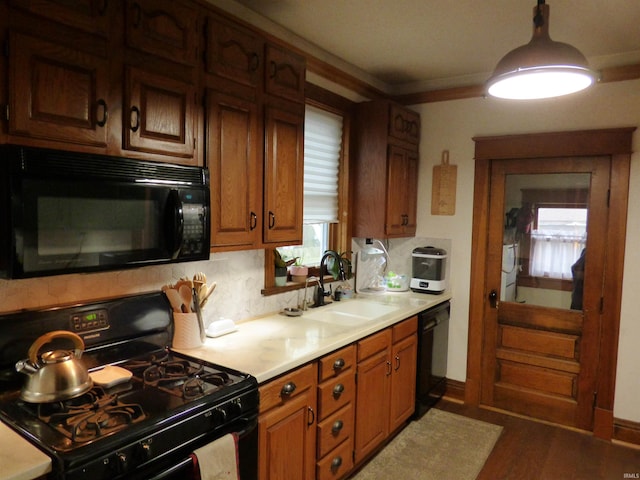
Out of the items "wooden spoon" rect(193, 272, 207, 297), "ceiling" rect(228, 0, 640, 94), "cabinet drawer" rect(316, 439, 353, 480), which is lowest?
"cabinet drawer" rect(316, 439, 353, 480)

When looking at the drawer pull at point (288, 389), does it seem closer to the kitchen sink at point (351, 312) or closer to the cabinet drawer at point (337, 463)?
the cabinet drawer at point (337, 463)

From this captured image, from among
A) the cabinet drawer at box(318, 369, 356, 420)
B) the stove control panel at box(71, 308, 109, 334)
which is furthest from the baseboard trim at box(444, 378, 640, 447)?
the stove control panel at box(71, 308, 109, 334)

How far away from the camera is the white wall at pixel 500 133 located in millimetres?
3082

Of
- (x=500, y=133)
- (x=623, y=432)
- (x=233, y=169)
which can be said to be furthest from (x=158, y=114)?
(x=623, y=432)

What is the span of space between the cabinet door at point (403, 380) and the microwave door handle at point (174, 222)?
1.65 m

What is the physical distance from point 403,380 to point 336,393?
2.86 ft

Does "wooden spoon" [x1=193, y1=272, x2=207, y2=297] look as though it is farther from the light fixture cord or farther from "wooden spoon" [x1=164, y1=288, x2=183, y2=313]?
the light fixture cord

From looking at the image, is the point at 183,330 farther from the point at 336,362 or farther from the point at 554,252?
the point at 554,252

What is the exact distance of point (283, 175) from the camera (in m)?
2.42

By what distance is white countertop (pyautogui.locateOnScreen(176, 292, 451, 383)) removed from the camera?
1946 mm

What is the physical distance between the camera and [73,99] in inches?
59.1

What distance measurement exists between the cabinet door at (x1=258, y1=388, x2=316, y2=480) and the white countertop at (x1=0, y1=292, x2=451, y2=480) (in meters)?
0.19

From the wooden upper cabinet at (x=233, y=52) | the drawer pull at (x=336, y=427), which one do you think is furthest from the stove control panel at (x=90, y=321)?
the drawer pull at (x=336, y=427)

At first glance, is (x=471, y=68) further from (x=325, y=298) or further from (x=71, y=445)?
(x=71, y=445)
